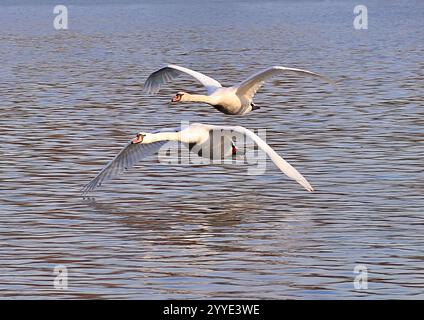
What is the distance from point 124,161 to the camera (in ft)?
78.2

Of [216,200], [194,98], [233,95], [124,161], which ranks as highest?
[233,95]

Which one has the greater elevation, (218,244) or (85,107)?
(85,107)

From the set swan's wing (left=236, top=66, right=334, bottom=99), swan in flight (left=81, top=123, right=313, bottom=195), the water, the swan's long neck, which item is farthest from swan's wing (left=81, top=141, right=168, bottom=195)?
swan's wing (left=236, top=66, right=334, bottom=99)

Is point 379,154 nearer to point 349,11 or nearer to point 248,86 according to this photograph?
point 248,86

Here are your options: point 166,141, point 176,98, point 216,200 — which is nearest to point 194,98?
point 176,98

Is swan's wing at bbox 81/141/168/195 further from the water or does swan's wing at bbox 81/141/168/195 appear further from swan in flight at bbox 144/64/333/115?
swan in flight at bbox 144/64/333/115

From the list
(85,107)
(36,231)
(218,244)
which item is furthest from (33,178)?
(85,107)

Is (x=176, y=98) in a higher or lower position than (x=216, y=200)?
higher

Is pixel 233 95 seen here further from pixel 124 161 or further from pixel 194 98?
pixel 124 161

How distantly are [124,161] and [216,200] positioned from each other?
1672 mm

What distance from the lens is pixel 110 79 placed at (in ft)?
170
